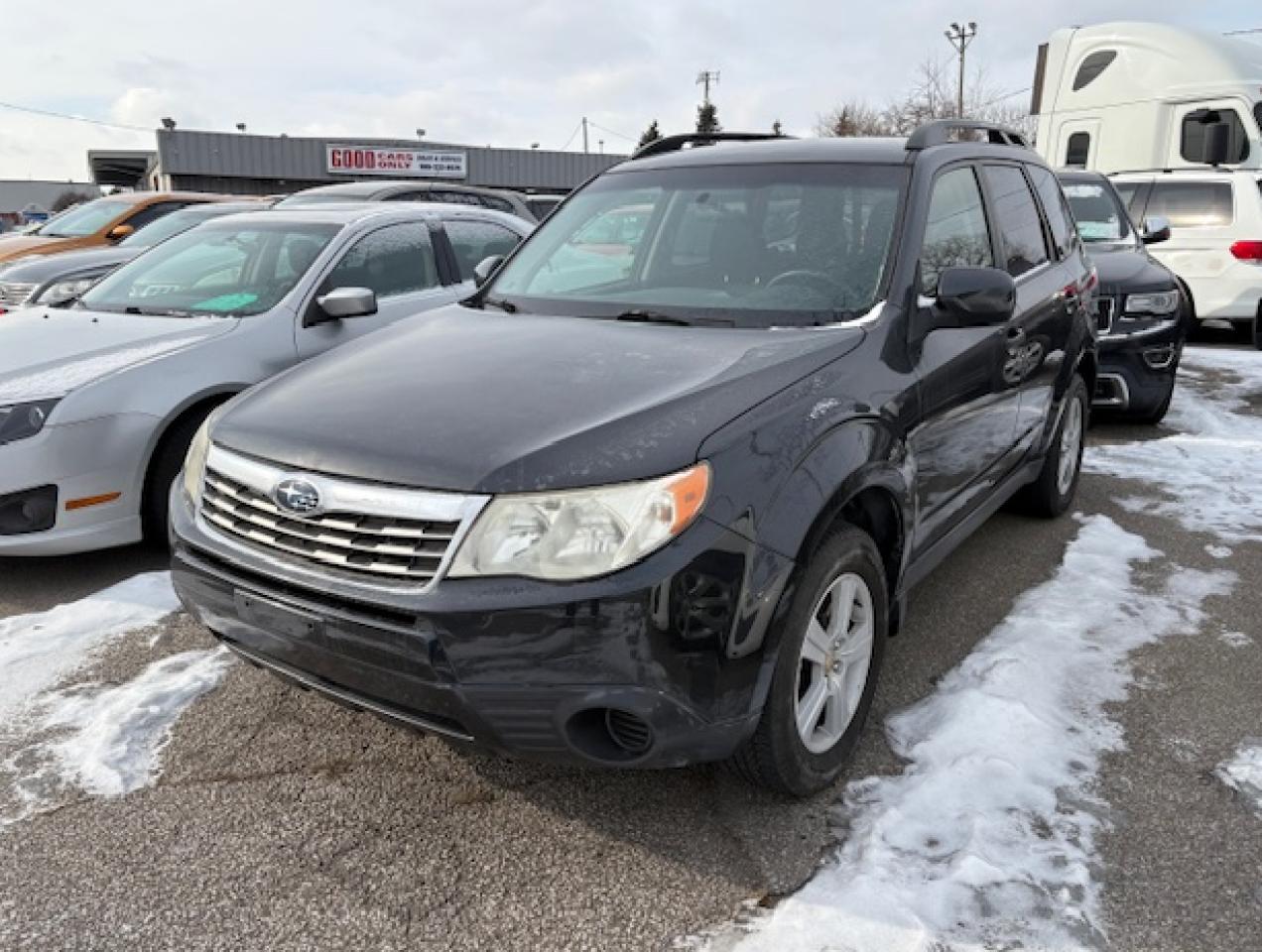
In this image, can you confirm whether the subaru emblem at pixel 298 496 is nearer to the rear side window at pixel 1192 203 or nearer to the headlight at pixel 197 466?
the headlight at pixel 197 466

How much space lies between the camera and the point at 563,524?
2113mm

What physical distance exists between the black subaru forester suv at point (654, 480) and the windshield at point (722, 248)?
13mm

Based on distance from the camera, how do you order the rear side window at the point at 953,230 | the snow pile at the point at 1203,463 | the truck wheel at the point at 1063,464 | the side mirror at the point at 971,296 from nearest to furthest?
the side mirror at the point at 971,296 < the rear side window at the point at 953,230 < the truck wheel at the point at 1063,464 < the snow pile at the point at 1203,463

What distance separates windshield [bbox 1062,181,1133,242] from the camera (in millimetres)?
7969

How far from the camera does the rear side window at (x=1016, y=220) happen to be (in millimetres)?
3953

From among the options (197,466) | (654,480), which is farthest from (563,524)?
(197,466)

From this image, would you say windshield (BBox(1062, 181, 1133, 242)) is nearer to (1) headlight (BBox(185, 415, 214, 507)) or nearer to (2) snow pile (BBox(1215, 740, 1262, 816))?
(2) snow pile (BBox(1215, 740, 1262, 816))

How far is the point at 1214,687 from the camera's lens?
325 centimetres

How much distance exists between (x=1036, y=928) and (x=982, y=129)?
3220 mm

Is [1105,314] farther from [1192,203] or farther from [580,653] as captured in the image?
[580,653]

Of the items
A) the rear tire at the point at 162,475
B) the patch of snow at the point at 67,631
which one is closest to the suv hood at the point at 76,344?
the rear tire at the point at 162,475

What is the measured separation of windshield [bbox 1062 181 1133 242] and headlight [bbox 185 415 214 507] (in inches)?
280

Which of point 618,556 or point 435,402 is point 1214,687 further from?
point 435,402

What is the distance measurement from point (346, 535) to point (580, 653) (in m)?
0.61
